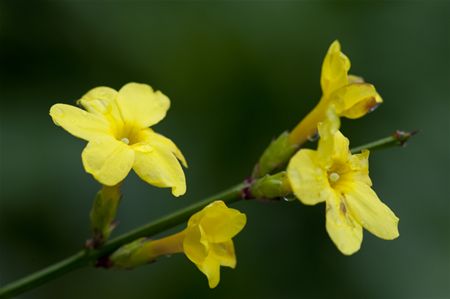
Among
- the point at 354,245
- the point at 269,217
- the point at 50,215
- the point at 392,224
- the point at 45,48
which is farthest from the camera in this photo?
the point at 45,48

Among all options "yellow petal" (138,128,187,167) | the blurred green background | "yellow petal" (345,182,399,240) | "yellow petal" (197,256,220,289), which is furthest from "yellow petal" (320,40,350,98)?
the blurred green background

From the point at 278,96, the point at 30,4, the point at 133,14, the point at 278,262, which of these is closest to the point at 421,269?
the point at 278,262

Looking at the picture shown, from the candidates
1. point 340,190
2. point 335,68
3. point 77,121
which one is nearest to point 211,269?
point 340,190

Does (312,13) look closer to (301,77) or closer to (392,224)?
(301,77)

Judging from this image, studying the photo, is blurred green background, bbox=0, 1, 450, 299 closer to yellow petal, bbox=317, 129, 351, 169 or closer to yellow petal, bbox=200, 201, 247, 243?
yellow petal, bbox=200, 201, 247, 243

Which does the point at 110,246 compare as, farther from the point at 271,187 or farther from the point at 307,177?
the point at 307,177

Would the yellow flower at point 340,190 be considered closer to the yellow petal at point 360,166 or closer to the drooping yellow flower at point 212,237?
the yellow petal at point 360,166
